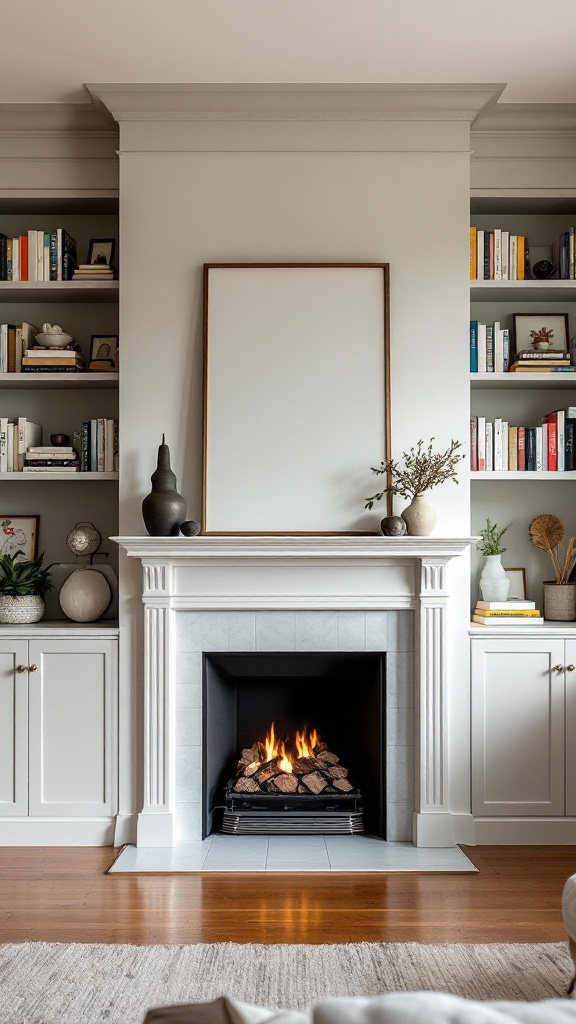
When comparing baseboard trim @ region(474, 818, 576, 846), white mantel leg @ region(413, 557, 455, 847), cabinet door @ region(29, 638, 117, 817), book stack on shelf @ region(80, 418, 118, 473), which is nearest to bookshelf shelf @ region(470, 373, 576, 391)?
white mantel leg @ region(413, 557, 455, 847)

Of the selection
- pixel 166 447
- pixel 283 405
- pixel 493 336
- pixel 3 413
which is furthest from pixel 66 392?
pixel 493 336

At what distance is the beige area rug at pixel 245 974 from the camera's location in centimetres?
226

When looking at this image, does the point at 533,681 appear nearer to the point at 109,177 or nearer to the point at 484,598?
the point at 484,598

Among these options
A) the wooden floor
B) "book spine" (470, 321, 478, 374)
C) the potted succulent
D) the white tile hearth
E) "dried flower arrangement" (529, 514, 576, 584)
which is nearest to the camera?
the wooden floor

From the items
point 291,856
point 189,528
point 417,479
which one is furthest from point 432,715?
point 189,528

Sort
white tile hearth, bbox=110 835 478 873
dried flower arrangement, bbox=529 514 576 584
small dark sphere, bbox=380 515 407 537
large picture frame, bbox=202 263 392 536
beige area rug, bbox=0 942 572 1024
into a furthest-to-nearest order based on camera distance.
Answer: dried flower arrangement, bbox=529 514 576 584 < large picture frame, bbox=202 263 392 536 < small dark sphere, bbox=380 515 407 537 < white tile hearth, bbox=110 835 478 873 < beige area rug, bbox=0 942 572 1024

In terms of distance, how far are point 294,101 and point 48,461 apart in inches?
72.5

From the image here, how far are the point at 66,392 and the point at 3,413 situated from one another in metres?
0.32

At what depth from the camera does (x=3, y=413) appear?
13.3ft

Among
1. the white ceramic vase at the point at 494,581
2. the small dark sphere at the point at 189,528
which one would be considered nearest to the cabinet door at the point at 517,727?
the white ceramic vase at the point at 494,581

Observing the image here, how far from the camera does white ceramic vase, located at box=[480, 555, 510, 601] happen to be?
3.75 m

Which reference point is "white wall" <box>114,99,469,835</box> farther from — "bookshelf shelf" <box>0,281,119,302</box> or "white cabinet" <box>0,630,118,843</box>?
"white cabinet" <box>0,630,118,843</box>

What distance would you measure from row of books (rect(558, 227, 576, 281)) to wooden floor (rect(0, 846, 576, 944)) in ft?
8.11

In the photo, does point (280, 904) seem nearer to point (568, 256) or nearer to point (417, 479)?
point (417, 479)
